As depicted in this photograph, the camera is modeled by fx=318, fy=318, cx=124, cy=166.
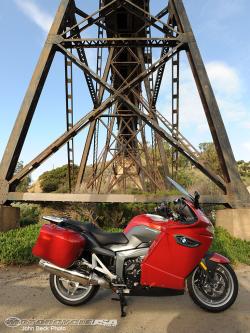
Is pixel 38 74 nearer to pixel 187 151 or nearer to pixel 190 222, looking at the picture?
pixel 187 151

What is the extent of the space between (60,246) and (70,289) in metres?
0.62

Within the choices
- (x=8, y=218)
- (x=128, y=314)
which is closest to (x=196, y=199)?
(x=128, y=314)

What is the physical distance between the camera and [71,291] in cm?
375

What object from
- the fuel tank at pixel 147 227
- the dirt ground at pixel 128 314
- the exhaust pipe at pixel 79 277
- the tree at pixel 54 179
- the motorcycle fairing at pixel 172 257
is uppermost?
the tree at pixel 54 179

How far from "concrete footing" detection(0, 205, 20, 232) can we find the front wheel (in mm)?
4906

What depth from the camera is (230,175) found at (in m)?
7.29

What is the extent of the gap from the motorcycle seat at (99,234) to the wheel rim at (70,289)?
610mm

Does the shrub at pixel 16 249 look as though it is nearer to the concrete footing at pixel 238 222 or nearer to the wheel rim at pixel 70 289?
the wheel rim at pixel 70 289

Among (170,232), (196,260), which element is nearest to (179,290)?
(196,260)

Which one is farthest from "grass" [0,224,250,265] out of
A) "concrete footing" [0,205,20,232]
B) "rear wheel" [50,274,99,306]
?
"rear wheel" [50,274,99,306]

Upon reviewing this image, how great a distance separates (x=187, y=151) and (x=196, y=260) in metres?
4.37

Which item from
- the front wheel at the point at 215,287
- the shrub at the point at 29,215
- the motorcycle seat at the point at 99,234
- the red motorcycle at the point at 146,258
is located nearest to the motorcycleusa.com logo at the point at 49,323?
the red motorcycle at the point at 146,258

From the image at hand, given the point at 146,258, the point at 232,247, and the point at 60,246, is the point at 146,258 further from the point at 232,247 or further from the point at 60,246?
the point at 232,247

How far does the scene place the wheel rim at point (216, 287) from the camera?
3508 millimetres
